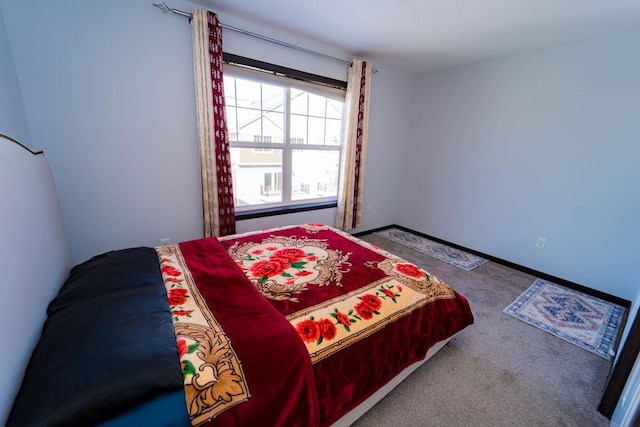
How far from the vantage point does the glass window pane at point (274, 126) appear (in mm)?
2738

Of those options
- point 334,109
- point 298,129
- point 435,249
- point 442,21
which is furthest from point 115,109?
point 435,249

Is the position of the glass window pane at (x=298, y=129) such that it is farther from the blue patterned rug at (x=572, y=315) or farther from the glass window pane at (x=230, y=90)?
the blue patterned rug at (x=572, y=315)

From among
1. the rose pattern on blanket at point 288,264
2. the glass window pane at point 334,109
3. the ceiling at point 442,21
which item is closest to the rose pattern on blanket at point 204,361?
the rose pattern on blanket at point 288,264

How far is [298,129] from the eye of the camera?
298 centimetres

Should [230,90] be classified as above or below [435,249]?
above

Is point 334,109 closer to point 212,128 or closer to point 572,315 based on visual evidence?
point 212,128

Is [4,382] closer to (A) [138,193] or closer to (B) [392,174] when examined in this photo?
(A) [138,193]

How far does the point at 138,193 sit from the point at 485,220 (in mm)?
3817

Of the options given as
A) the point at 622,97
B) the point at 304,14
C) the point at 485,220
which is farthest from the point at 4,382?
the point at 622,97

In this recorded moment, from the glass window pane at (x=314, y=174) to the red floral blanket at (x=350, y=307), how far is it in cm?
138

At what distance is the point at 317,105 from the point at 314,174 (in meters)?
0.85

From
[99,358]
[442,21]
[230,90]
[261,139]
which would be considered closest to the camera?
[99,358]

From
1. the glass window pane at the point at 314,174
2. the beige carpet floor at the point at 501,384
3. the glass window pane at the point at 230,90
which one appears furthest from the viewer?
the glass window pane at the point at 314,174

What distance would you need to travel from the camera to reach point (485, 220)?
3.17 meters
